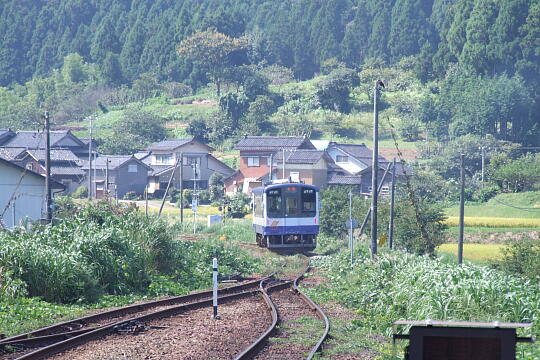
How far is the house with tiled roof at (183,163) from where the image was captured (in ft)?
178

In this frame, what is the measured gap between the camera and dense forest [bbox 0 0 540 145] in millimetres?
58906

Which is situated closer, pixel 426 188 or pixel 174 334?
pixel 174 334

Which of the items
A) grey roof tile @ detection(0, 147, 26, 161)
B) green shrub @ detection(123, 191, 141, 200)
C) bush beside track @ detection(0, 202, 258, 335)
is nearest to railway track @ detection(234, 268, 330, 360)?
bush beside track @ detection(0, 202, 258, 335)

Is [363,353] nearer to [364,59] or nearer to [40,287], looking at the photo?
[40,287]

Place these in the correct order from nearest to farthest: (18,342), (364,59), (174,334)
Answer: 1. (18,342)
2. (174,334)
3. (364,59)

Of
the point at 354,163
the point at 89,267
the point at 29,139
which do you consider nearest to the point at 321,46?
the point at 354,163

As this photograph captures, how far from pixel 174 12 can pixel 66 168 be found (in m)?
42.8

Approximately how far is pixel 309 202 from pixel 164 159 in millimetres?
33726

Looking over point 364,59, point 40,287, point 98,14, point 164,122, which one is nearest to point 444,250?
point 40,287

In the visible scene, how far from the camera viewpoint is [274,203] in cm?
2384

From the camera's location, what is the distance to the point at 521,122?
5788 cm

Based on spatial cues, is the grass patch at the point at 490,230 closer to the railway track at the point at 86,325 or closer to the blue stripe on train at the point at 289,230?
the blue stripe on train at the point at 289,230

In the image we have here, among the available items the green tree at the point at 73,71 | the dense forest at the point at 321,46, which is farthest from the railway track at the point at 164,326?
the green tree at the point at 73,71

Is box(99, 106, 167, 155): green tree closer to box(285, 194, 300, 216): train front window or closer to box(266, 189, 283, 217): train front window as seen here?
box(266, 189, 283, 217): train front window
